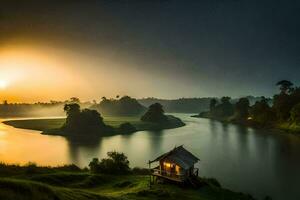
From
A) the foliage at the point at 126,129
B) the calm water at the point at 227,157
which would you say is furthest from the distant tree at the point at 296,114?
the foliage at the point at 126,129

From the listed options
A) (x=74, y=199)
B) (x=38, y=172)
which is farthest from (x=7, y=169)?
(x=74, y=199)

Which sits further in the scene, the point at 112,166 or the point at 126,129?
the point at 126,129

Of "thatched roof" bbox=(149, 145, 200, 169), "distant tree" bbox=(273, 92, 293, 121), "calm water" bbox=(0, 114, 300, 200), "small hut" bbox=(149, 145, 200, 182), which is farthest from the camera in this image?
"distant tree" bbox=(273, 92, 293, 121)

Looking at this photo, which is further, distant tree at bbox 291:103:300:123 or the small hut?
distant tree at bbox 291:103:300:123

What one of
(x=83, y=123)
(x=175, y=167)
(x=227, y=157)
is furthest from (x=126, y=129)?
(x=175, y=167)

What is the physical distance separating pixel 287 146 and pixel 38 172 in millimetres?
91330

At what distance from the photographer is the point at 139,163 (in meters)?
86.1

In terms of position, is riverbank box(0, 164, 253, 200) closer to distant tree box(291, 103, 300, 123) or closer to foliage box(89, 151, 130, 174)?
foliage box(89, 151, 130, 174)

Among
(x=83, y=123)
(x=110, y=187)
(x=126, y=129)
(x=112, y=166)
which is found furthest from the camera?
(x=126, y=129)

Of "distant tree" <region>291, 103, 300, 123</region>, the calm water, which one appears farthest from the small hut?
"distant tree" <region>291, 103, 300, 123</region>

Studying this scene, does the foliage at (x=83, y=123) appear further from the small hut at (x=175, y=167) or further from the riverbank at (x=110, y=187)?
the small hut at (x=175, y=167)

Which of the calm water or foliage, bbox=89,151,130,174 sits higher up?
foliage, bbox=89,151,130,174

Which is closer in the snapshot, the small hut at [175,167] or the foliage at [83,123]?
the small hut at [175,167]

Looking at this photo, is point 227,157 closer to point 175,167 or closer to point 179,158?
point 179,158
